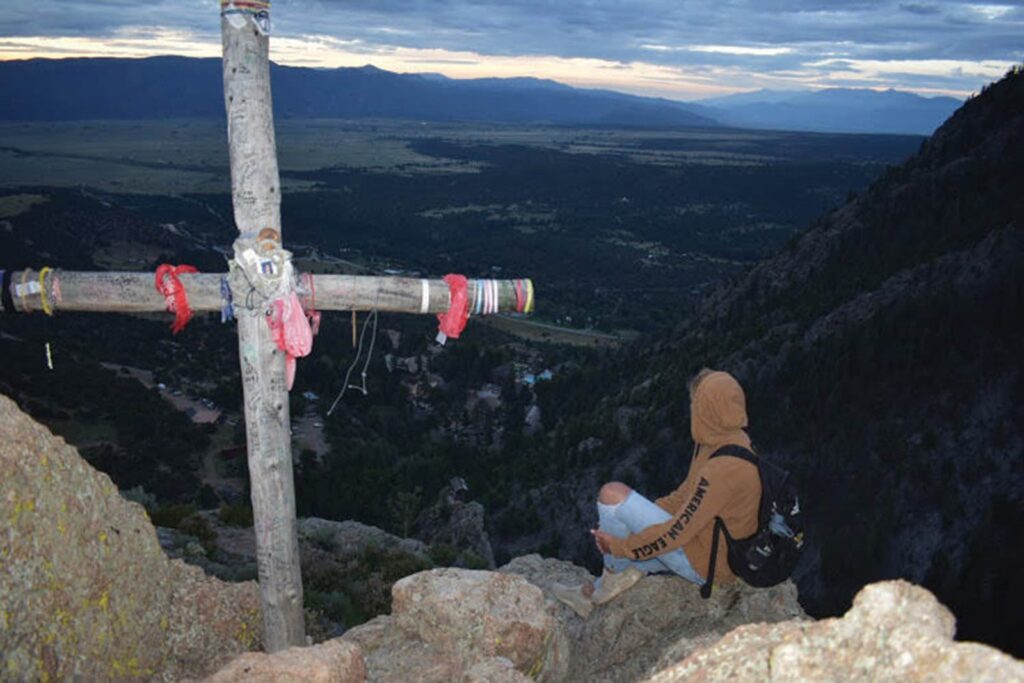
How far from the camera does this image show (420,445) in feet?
140

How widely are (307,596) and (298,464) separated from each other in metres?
28.1

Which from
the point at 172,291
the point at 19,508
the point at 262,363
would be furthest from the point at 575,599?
the point at 19,508

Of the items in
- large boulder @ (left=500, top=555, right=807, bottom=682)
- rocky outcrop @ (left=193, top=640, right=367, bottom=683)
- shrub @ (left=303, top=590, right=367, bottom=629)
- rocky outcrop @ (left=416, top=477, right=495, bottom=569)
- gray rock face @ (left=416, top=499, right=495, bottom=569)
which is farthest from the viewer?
gray rock face @ (left=416, top=499, right=495, bottom=569)

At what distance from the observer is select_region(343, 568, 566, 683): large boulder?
4.57m

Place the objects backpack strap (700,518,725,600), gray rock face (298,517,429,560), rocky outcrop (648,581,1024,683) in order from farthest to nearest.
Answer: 1. gray rock face (298,517,429,560)
2. backpack strap (700,518,725,600)
3. rocky outcrop (648,581,1024,683)

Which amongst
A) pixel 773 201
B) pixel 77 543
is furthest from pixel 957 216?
pixel 773 201

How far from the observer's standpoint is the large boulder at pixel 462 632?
4570 mm

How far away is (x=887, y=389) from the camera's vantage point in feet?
78.3

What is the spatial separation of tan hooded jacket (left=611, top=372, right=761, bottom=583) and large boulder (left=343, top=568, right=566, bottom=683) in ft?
2.90

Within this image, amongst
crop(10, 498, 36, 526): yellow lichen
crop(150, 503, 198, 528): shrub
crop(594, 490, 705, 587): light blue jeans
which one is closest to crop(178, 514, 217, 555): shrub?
crop(150, 503, 198, 528): shrub

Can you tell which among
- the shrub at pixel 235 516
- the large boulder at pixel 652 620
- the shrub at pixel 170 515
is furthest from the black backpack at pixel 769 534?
the shrub at pixel 235 516

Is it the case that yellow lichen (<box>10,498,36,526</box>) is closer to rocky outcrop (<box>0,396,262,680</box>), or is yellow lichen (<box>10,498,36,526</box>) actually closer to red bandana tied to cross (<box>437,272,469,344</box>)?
rocky outcrop (<box>0,396,262,680</box>)

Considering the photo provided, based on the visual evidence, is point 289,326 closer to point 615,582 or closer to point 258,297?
point 258,297

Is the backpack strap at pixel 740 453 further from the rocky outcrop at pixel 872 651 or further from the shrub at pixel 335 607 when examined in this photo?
the shrub at pixel 335 607
